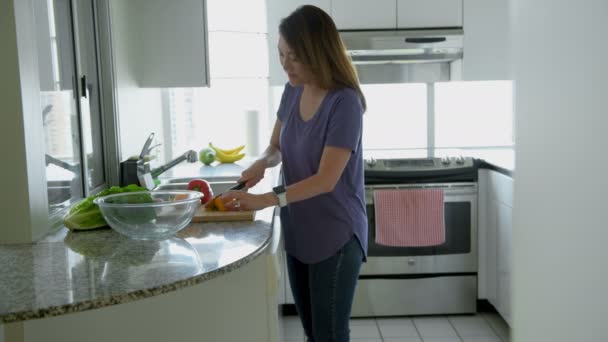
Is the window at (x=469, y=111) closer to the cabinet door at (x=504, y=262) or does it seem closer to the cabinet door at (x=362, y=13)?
the cabinet door at (x=362, y=13)

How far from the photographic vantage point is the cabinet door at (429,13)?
3584mm

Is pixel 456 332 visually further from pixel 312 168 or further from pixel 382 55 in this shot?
pixel 312 168

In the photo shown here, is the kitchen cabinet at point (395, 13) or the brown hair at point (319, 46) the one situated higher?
the kitchen cabinet at point (395, 13)

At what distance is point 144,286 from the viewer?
3.76 feet

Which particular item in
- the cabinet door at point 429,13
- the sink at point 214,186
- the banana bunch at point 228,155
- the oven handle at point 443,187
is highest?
the cabinet door at point 429,13

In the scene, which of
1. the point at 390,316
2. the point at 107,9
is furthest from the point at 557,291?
the point at 107,9

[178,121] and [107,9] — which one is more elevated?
[107,9]

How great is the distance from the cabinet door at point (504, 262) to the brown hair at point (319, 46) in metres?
1.59

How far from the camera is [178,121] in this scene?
381cm

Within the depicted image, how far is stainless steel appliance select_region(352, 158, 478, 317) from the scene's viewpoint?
338cm

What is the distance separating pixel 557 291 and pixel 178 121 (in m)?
2.44

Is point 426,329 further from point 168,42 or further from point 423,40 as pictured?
point 168,42

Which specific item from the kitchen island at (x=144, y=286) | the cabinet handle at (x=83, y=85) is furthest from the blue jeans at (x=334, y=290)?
the cabinet handle at (x=83, y=85)

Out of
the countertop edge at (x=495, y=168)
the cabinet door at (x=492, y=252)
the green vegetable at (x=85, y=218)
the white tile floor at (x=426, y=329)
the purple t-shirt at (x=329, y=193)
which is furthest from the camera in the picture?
the cabinet door at (x=492, y=252)
